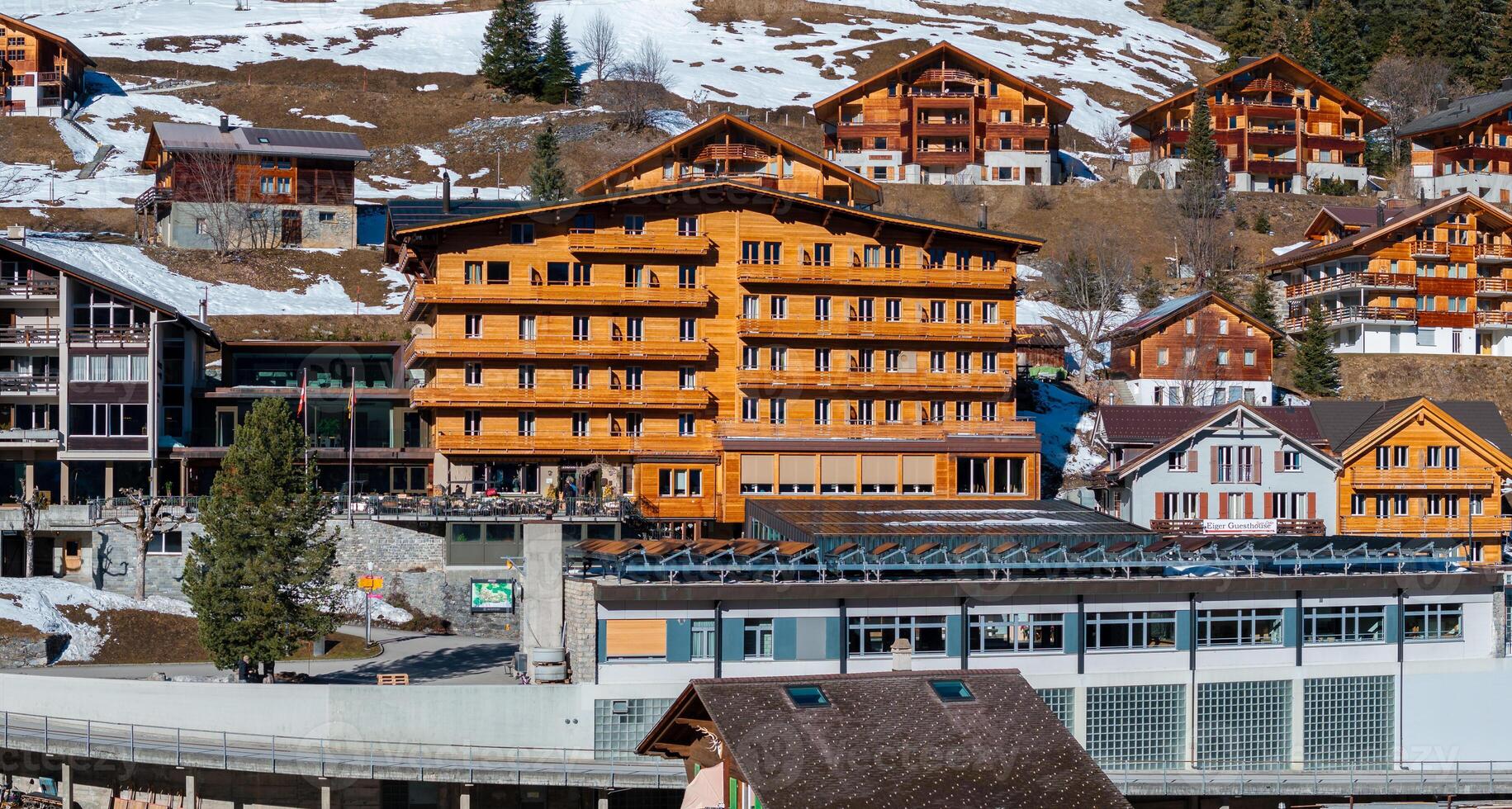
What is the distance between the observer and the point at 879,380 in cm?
7656

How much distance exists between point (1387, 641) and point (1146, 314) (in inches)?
1721

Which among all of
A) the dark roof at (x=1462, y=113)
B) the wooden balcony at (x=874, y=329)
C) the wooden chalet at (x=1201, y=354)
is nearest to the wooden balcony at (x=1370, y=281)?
the wooden chalet at (x=1201, y=354)

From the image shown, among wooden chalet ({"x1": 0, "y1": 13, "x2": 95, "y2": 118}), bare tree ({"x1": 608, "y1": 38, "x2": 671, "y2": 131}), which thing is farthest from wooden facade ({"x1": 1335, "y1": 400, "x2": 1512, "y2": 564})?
wooden chalet ({"x1": 0, "y1": 13, "x2": 95, "y2": 118})

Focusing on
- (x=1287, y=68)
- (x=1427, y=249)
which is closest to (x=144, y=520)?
(x=1427, y=249)

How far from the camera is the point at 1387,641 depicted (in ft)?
180

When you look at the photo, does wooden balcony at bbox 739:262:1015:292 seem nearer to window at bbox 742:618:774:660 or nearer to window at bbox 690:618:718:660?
window at bbox 742:618:774:660

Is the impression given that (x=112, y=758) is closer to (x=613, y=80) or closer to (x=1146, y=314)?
(x=1146, y=314)

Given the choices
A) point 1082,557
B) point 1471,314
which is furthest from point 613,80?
point 1082,557

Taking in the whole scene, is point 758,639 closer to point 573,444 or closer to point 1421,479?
point 573,444

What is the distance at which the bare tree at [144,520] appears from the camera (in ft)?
216

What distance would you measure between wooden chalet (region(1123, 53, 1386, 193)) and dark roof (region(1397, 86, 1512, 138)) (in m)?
3.92

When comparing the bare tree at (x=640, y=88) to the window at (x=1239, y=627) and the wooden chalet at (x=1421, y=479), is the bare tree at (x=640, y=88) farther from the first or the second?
the window at (x=1239, y=627)

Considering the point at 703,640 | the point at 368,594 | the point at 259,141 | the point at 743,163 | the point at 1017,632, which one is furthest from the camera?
the point at 259,141

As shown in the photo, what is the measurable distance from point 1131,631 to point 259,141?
7699 centimetres
